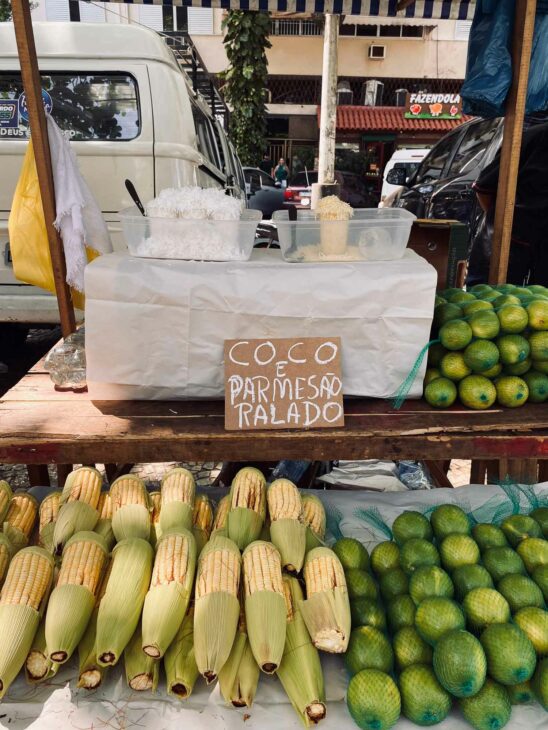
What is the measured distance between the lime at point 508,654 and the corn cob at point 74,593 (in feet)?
3.63

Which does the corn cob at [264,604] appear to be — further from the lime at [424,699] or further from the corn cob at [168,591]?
the lime at [424,699]

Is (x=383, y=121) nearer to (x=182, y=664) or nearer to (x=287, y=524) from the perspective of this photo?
(x=287, y=524)

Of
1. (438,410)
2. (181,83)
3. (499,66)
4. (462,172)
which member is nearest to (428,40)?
(462,172)

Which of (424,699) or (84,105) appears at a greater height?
(84,105)

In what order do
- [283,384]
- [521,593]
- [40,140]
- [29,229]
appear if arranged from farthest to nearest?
1. [29,229]
2. [40,140]
3. [283,384]
4. [521,593]

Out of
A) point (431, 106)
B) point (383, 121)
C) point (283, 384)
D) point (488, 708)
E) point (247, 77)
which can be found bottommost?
point (488, 708)

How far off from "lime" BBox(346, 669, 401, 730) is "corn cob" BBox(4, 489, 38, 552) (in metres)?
1.19

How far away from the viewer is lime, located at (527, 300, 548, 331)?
1914mm

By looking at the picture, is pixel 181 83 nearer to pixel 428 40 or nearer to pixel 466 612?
pixel 466 612

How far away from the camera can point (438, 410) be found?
195cm

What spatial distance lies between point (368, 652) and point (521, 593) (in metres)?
0.49

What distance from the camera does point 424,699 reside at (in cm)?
141

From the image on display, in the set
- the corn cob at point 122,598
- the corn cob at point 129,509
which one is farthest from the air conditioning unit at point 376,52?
the corn cob at point 122,598

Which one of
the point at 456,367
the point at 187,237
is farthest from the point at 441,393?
the point at 187,237
